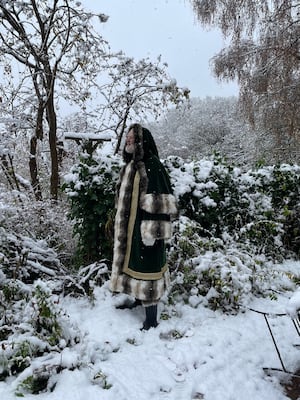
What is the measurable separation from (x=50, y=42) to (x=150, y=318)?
4.66 meters

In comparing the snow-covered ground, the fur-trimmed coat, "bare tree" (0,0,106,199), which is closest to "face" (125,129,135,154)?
the fur-trimmed coat

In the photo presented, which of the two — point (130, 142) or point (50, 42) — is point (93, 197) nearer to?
point (130, 142)

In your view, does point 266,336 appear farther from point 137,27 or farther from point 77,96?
point 137,27

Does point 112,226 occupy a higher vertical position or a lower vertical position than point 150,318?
higher

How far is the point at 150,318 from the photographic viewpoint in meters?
2.94

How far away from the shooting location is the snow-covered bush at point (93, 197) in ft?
11.8

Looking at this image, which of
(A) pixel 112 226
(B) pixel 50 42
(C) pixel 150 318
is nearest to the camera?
(C) pixel 150 318

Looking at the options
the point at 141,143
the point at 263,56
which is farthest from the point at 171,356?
the point at 263,56

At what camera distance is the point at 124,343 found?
2691 mm

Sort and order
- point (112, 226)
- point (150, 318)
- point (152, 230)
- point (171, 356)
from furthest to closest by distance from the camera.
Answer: point (112, 226), point (150, 318), point (152, 230), point (171, 356)

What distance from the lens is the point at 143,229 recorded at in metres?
2.80

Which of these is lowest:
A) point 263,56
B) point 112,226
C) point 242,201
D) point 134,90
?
point 112,226

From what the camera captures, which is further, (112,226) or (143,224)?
(112,226)

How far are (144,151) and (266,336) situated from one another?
1.84 meters
